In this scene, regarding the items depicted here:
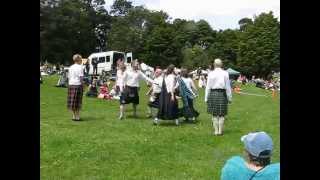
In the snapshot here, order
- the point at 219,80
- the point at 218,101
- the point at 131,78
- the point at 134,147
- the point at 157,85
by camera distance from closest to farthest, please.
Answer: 1. the point at 134,147
2. the point at 219,80
3. the point at 218,101
4. the point at 157,85
5. the point at 131,78

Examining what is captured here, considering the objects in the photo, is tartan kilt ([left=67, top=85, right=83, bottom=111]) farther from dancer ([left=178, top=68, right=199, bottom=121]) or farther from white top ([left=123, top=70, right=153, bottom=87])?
dancer ([left=178, top=68, right=199, bottom=121])

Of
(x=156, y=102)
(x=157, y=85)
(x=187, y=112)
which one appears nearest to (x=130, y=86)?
(x=157, y=85)

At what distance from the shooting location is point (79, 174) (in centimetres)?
684

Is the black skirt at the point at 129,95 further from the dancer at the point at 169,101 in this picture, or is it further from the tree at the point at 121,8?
the tree at the point at 121,8

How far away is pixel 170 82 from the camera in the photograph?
12.1 metres

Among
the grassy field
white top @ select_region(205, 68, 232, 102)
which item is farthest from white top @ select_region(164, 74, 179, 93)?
white top @ select_region(205, 68, 232, 102)

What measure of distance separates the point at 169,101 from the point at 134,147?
11.5 feet

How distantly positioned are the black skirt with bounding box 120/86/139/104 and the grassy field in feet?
1.39

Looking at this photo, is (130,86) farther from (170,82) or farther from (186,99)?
(170,82)

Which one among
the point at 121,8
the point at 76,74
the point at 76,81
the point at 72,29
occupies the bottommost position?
the point at 76,81
